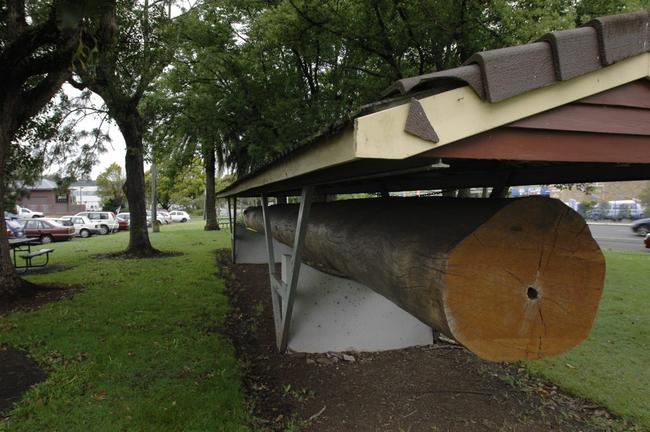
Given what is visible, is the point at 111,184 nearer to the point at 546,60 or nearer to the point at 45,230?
the point at 45,230

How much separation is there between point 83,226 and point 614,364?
30.8 m

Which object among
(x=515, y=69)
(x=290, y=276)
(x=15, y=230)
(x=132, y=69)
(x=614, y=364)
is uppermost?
(x=132, y=69)

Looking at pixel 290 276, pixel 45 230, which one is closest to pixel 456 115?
pixel 290 276

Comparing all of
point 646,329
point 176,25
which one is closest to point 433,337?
point 646,329

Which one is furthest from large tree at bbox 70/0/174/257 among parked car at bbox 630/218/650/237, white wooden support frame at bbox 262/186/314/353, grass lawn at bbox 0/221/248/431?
parked car at bbox 630/218/650/237

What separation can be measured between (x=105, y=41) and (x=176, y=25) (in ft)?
16.8

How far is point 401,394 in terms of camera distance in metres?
4.48

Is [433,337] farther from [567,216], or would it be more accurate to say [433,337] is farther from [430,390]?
[567,216]

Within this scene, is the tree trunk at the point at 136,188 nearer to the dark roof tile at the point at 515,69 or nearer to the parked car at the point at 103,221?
the dark roof tile at the point at 515,69

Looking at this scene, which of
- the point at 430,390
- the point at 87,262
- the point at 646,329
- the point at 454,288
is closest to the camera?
the point at 454,288

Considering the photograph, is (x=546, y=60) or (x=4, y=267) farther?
(x=4, y=267)

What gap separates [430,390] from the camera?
4.55 metres

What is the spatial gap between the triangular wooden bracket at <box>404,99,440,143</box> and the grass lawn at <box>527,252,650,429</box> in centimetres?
391

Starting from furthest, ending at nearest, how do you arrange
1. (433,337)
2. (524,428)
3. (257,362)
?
(433,337) → (257,362) → (524,428)
